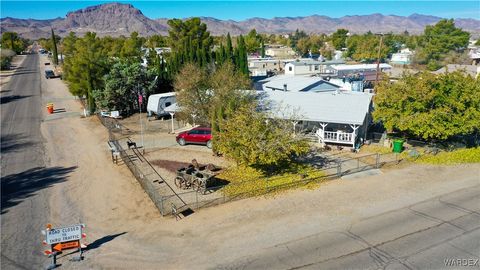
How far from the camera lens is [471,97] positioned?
23328 mm

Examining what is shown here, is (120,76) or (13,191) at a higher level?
(120,76)

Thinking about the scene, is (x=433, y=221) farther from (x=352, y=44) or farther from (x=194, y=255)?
(x=352, y=44)

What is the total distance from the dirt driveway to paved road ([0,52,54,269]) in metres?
0.74

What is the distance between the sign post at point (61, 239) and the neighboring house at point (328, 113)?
14.9 meters

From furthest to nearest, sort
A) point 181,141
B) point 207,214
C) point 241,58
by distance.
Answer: point 241,58, point 181,141, point 207,214

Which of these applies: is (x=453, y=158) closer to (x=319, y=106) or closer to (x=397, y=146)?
(x=397, y=146)

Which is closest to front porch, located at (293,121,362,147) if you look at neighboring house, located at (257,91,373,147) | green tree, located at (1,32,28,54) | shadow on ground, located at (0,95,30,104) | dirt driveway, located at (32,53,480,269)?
neighboring house, located at (257,91,373,147)

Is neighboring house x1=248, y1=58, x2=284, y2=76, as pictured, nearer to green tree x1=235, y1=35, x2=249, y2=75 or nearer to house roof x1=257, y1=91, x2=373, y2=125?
green tree x1=235, y1=35, x2=249, y2=75

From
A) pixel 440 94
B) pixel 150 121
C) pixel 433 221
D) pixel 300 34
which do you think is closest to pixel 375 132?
pixel 440 94

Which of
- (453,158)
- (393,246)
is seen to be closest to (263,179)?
(393,246)

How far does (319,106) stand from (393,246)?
1497cm

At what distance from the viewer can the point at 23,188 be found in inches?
782

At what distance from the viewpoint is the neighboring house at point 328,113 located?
25391 mm

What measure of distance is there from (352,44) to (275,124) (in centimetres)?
10138
